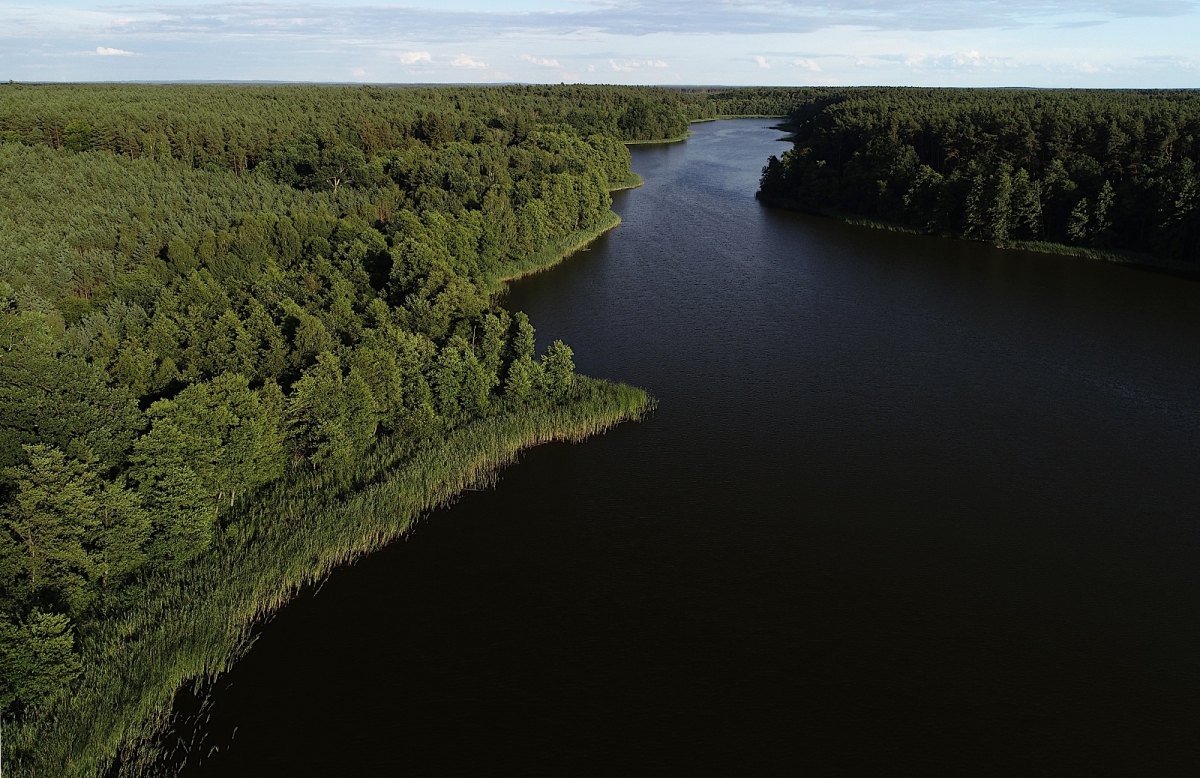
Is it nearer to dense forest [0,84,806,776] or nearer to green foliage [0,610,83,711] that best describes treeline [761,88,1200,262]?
dense forest [0,84,806,776]

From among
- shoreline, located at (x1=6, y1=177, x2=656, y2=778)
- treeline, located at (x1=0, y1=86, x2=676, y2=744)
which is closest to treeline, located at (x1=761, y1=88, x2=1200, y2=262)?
treeline, located at (x1=0, y1=86, x2=676, y2=744)

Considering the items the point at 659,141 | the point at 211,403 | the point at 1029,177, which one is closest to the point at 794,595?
the point at 211,403

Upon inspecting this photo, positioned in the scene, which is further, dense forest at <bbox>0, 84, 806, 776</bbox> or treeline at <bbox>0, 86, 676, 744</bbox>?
treeline at <bbox>0, 86, 676, 744</bbox>

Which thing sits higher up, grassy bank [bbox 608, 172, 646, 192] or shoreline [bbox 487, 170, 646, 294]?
grassy bank [bbox 608, 172, 646, 192]

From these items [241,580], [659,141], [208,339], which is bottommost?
[241,580]

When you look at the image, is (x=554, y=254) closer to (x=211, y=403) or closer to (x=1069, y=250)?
(x=211, y=403)

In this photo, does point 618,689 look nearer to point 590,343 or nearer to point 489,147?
point 590,343
